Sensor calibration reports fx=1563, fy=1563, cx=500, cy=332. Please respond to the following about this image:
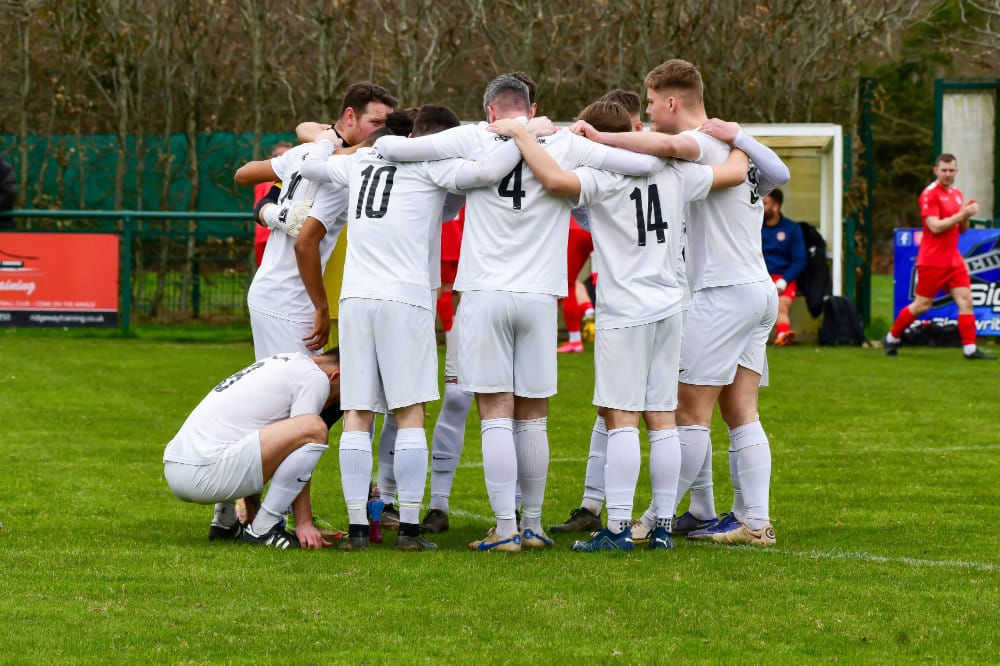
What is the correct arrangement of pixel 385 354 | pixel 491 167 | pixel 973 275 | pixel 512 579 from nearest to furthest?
pixel 512 579 → pixel 491 167 → pixel 385 354 → pixel 973 275

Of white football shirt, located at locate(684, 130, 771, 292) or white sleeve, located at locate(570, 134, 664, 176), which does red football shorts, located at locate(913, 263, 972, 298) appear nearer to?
white football shirt, located at locate(684, 130, 771, 292)

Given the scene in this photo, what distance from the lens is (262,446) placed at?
7.25m

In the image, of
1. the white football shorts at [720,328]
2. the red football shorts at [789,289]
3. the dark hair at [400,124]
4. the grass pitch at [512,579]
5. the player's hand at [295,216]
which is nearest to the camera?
the grass pitch at [512,579]

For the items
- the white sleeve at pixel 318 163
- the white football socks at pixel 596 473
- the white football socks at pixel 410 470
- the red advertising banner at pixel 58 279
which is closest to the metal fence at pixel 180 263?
the red advertising banner at pixel 58 279

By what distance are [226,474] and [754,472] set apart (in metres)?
2.51

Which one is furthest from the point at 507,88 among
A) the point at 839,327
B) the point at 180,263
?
the point at 180,263

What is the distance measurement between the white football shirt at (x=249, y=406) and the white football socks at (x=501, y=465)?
0.86 meters

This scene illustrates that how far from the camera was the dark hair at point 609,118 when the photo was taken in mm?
7406

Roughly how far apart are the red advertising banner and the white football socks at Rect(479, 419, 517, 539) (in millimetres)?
13692

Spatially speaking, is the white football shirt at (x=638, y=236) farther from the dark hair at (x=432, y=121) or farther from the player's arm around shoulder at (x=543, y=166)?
the dark hair at (x=432, y=121)

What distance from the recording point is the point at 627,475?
23.5 ft

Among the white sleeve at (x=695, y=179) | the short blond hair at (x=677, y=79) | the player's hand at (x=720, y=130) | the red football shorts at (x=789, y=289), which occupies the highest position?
the short blond hair at (x=677, y=79)

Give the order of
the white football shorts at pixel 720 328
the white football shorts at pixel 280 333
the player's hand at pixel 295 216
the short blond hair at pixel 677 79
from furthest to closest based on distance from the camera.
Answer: the white football shorts at pixel 280 333, the player's hand at pixel 295 216, the white football shorts at pixel 720 328, the short blond hair at pixel 677 79

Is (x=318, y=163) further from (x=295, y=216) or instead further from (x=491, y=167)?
(x=491, y=167)
